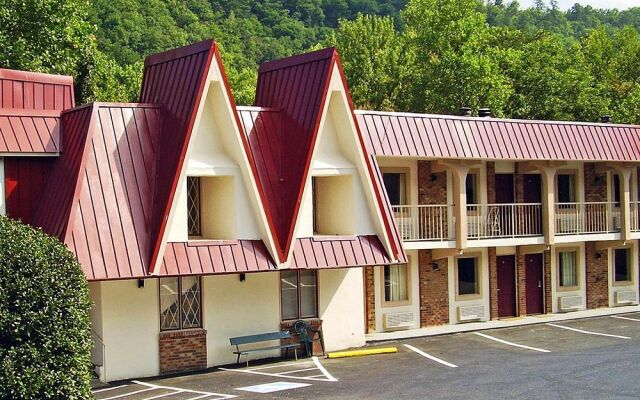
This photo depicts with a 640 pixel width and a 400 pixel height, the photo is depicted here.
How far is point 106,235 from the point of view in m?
22.4

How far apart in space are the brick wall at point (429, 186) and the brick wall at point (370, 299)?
298cm

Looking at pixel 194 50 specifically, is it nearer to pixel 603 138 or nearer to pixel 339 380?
pixel 339 380

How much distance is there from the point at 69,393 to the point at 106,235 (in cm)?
530

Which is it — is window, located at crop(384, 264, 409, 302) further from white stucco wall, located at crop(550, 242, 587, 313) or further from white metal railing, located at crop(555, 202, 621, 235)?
white stucco wall, located at crop(550, 242, 587, 313)

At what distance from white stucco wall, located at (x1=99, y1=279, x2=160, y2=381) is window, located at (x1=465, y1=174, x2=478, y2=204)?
1215 centimetres

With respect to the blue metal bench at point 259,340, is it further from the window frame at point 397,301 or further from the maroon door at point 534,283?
the maroon door at point 534,283

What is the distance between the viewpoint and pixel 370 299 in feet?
96.7

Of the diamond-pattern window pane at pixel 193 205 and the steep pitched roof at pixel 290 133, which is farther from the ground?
the steep pitched roof at pixel 290 133

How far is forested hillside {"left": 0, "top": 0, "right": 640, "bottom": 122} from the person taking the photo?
135ft

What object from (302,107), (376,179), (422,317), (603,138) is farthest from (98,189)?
(603,138)

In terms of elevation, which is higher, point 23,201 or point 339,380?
point 23,201

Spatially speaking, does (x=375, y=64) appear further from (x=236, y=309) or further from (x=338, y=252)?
(x=236, y=309)

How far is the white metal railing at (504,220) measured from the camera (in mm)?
31266

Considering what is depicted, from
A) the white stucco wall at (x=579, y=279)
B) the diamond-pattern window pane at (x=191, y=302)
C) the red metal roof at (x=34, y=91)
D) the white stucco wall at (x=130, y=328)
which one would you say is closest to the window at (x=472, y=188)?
the white stucco wall at (x=579, y=279)
